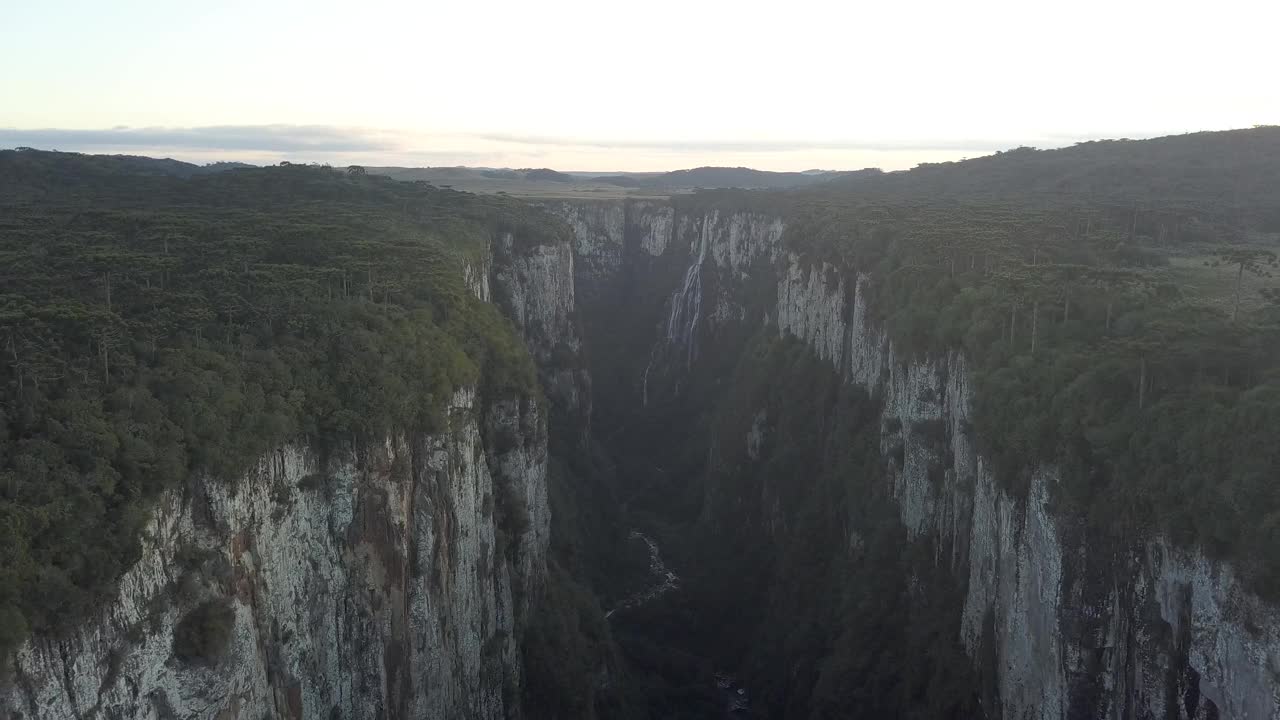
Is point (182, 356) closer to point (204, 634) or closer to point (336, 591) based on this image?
point (204, 634)

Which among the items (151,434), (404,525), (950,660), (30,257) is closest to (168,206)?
(30,257)

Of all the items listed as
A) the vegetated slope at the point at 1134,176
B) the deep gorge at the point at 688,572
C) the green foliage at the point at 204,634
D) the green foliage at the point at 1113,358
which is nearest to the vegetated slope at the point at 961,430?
the green foliage at the point at 1113,358

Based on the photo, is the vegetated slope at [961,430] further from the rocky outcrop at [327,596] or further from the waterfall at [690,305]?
the rocky outcrop at [327,596]

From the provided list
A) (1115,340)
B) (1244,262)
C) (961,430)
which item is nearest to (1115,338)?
(1115,340)

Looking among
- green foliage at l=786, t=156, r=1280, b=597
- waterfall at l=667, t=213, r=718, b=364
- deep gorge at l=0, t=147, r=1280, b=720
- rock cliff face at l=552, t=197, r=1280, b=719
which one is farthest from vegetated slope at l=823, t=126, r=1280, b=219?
rock cliff face at l=552, t=197, r=1280, b=719

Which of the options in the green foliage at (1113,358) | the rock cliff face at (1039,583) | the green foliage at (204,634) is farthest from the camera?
the green foliage at (1113,358)
